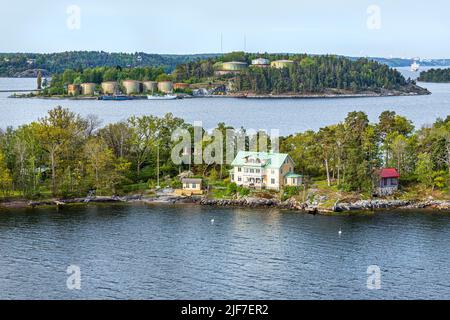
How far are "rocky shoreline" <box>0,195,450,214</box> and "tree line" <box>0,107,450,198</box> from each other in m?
0.92

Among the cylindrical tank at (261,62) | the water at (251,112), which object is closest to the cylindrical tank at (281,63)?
the cylindrical tank at (261,62)

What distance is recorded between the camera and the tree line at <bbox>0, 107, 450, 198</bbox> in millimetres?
40906

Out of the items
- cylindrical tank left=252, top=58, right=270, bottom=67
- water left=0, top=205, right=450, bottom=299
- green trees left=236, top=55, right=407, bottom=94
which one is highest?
Answer: cylindrical tank left=252, top=58, right=270, bottom=67

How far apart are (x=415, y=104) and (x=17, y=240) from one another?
95118 mm

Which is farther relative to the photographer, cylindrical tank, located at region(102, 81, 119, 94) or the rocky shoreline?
cylindrical tank, located at region(102, 81, 119, 94)

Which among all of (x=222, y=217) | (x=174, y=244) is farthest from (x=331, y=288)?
(x=222, y=217)

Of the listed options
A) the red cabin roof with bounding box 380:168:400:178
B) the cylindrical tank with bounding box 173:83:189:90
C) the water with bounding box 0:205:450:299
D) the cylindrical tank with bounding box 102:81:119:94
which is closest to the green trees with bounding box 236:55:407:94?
the cylindrical tank with bounding box 173:83:189:90

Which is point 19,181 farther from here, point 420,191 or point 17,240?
point 420,191

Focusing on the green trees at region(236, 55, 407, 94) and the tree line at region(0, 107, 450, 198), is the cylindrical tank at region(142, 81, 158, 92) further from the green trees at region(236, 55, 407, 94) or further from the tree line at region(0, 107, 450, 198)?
the tree line at region(0, 107, 450, 198)

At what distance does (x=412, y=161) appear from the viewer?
144 ft

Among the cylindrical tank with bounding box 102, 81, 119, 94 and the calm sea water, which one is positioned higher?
the cylindrical tank with bounding box 102, 81, 119, 94

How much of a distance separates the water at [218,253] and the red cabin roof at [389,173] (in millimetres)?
3989

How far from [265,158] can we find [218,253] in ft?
44.3

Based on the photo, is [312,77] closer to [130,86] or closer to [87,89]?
[130,86]
